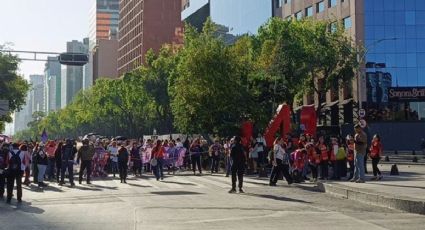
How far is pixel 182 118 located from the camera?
121 feet

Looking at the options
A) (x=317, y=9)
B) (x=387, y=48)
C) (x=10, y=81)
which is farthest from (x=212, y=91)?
(x=317, y=9)

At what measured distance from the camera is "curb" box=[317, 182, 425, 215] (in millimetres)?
13719

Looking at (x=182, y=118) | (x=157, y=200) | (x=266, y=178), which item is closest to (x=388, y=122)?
(x=182, y=118)

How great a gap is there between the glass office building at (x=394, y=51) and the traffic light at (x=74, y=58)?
35769 millimetres

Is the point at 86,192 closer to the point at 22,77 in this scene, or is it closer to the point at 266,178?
the point at 266,178

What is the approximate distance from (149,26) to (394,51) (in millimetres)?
83269

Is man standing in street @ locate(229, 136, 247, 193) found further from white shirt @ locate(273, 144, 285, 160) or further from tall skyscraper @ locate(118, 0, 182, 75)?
tall skyscraper @ locate(118, 0, 182, 75)

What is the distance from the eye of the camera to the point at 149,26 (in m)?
139

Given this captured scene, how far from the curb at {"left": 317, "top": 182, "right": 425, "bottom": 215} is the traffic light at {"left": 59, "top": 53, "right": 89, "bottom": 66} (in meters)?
19.3

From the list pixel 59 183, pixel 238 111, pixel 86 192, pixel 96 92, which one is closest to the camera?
pixel 86 192

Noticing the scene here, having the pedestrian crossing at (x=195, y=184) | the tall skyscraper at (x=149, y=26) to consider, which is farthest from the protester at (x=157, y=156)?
the tall skyscraper at (x=149, y=26)

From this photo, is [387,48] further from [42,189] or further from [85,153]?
[42,189]

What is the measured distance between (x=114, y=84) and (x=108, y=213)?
68.7 m

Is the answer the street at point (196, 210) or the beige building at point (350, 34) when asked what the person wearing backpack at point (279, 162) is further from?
the beige building at point (350, 34)
